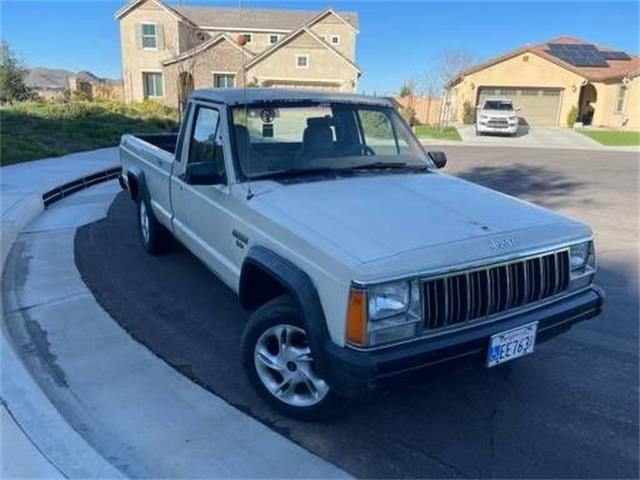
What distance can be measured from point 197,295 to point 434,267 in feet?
9.83

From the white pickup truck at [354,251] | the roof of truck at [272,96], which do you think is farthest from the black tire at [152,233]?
the roof of truck at [272,96]

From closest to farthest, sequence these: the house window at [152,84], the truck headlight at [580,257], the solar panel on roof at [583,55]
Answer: the truck headlight at [580,257] < the solar panel on roof at [583,55] < the house window at [152,84]

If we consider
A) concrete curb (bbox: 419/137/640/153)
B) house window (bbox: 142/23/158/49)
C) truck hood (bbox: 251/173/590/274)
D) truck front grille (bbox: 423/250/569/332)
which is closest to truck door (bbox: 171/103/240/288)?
truck hood (bbox: 251/173/590/274)

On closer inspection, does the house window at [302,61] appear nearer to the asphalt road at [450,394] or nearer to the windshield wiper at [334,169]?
the asphalt road at [450,394]

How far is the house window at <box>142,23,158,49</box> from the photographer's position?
33562 millimetres

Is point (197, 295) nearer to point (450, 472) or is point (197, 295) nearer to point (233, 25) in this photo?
point (450, 472)

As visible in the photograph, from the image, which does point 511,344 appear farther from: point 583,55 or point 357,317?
point 583,55

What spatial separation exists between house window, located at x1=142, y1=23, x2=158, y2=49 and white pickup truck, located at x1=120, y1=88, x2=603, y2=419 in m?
33.4

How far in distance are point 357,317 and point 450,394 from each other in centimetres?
138

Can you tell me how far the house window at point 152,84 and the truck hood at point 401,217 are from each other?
111ft

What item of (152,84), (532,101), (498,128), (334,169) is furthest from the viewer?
(152,84)

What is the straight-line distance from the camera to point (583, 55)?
3447 centimetres

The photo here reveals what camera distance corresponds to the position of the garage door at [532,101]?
32188mm

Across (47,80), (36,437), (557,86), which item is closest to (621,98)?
(557,86)
